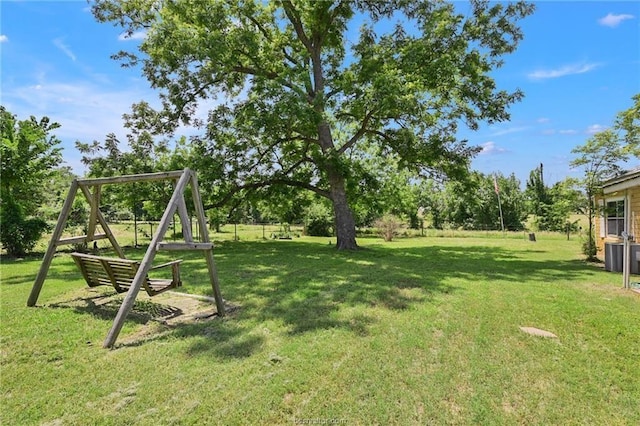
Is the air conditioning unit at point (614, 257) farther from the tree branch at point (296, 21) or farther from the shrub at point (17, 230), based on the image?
the shrub at point (17, 230)

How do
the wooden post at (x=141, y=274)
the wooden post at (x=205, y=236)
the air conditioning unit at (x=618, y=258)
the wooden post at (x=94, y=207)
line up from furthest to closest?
the air conditioning unit at (x=618, y=258), the wooden post at (x=94, y=207), the wooden post at (x=205, y=236), the wooden post at (x=141, y=274)

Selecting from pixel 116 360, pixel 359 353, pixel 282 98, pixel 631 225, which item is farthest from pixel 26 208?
A: pixel 631 225

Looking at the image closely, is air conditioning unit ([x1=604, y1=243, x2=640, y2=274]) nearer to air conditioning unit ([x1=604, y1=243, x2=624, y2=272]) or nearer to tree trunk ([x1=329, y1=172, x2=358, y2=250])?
air conditioning unit ([x1=604, y1=243, x2=624, y2=272])

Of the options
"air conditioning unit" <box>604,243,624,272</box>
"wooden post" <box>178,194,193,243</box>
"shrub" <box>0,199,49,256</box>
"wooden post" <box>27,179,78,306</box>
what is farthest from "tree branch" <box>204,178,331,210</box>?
"wooden post" <box>178,194,193,243</box>

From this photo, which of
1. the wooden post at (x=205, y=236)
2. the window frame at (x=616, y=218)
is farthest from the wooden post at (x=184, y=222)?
the window frame at (x=616, y=218)

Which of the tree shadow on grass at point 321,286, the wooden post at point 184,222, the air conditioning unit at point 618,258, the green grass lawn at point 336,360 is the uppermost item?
the wooden post at point 184,222

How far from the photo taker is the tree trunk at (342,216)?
1420 cm

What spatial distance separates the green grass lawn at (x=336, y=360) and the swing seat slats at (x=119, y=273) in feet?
1.40

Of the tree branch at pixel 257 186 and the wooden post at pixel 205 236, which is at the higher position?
the tree branch at pixel 257 186

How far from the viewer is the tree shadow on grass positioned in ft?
14.6

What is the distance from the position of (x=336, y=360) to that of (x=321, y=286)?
332 cm

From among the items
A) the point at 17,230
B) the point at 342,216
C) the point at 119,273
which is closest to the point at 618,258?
the point at 342,216

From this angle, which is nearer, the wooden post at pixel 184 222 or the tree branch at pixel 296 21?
the wooden post at pixel 184 222

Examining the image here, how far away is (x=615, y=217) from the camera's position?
40.6 feet
